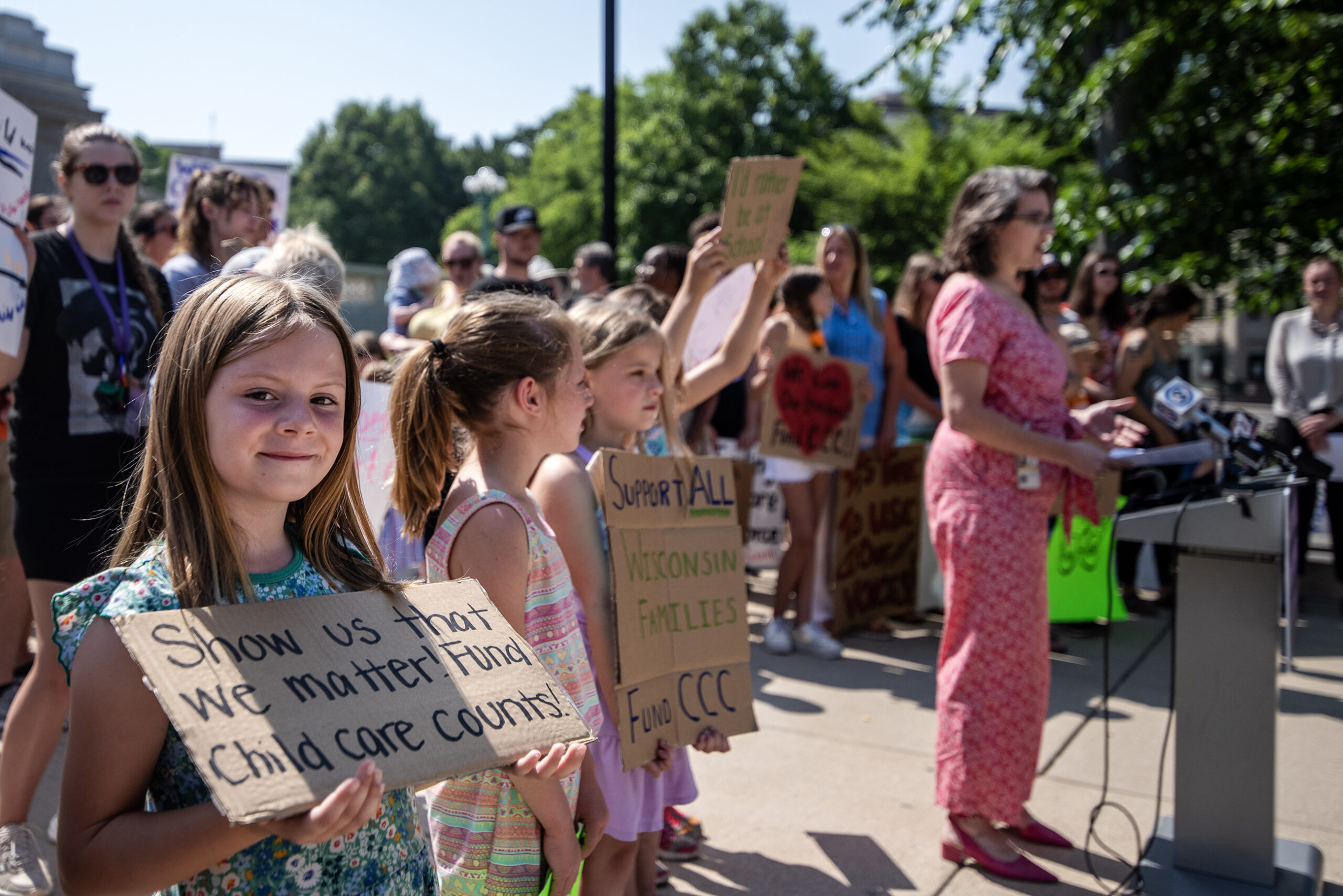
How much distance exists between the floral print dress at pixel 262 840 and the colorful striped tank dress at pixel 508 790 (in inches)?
13.6

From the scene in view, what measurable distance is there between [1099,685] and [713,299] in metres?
2.66

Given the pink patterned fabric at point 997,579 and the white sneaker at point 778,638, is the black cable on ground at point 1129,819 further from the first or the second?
the white sneaker at point 778,638

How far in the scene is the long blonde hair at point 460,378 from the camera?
7.08ft

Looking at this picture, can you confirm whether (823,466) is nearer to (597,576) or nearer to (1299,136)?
(597,576)

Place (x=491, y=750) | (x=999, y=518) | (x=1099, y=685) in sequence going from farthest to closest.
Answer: (x=1099, y=685) → (x=999, y=518) → (x=491, y=750)

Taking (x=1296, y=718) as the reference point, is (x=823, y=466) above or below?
above

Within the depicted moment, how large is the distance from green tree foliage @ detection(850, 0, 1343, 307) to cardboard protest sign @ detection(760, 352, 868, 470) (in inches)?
177

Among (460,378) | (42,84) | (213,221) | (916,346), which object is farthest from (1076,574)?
(42,84)

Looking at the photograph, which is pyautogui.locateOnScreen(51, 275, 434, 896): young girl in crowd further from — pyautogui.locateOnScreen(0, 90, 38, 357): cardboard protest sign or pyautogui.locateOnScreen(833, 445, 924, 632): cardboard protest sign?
pyautogui.locateOnScreen(833, 445, 924, 632): cardboard protest sign

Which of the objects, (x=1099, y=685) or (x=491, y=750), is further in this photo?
(x=1099, y=685)

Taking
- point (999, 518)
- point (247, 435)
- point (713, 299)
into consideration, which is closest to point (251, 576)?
point (247, 435)

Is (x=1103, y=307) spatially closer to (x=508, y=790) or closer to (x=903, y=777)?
(x=903, y=777)

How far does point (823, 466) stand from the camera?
5418 mm

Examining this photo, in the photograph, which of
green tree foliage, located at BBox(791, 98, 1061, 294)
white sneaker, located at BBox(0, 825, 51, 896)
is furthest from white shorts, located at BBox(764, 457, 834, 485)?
green tree foliage, located at BBox(791, 98, 1061, 294)
